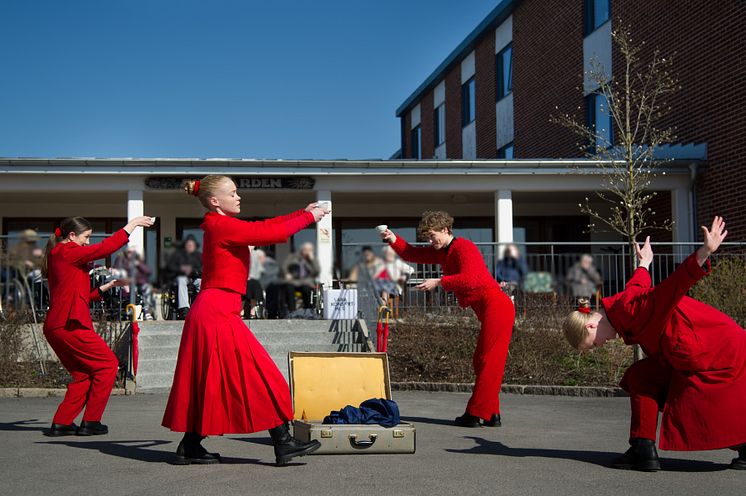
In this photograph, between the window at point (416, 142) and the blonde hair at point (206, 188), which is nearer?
the blonde hair at point (206, 188)

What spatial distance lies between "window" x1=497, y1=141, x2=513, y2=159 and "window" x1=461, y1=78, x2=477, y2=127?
3.01 meters

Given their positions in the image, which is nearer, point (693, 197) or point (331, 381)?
point (331, 381)

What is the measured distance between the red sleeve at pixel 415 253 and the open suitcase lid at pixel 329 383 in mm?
905

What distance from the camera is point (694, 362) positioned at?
6348 mm

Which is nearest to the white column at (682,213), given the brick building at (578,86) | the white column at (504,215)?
the brick building at (578,86)

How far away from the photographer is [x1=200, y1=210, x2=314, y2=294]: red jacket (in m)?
6.45

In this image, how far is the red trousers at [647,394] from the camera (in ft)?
21.7

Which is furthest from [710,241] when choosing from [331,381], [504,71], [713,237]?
[504,71]

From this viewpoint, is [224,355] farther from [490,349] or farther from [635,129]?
[635,129]

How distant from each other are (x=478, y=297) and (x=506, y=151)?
2519 centimetres

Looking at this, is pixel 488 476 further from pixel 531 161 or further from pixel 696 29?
pixel 696 29

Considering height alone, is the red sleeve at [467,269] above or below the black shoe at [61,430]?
above

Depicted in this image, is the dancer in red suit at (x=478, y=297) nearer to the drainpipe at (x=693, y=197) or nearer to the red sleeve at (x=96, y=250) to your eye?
the red sleeve at (x=96, y=250)

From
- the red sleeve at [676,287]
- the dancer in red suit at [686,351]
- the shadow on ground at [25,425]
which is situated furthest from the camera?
the shadow on ground at [25,425]
